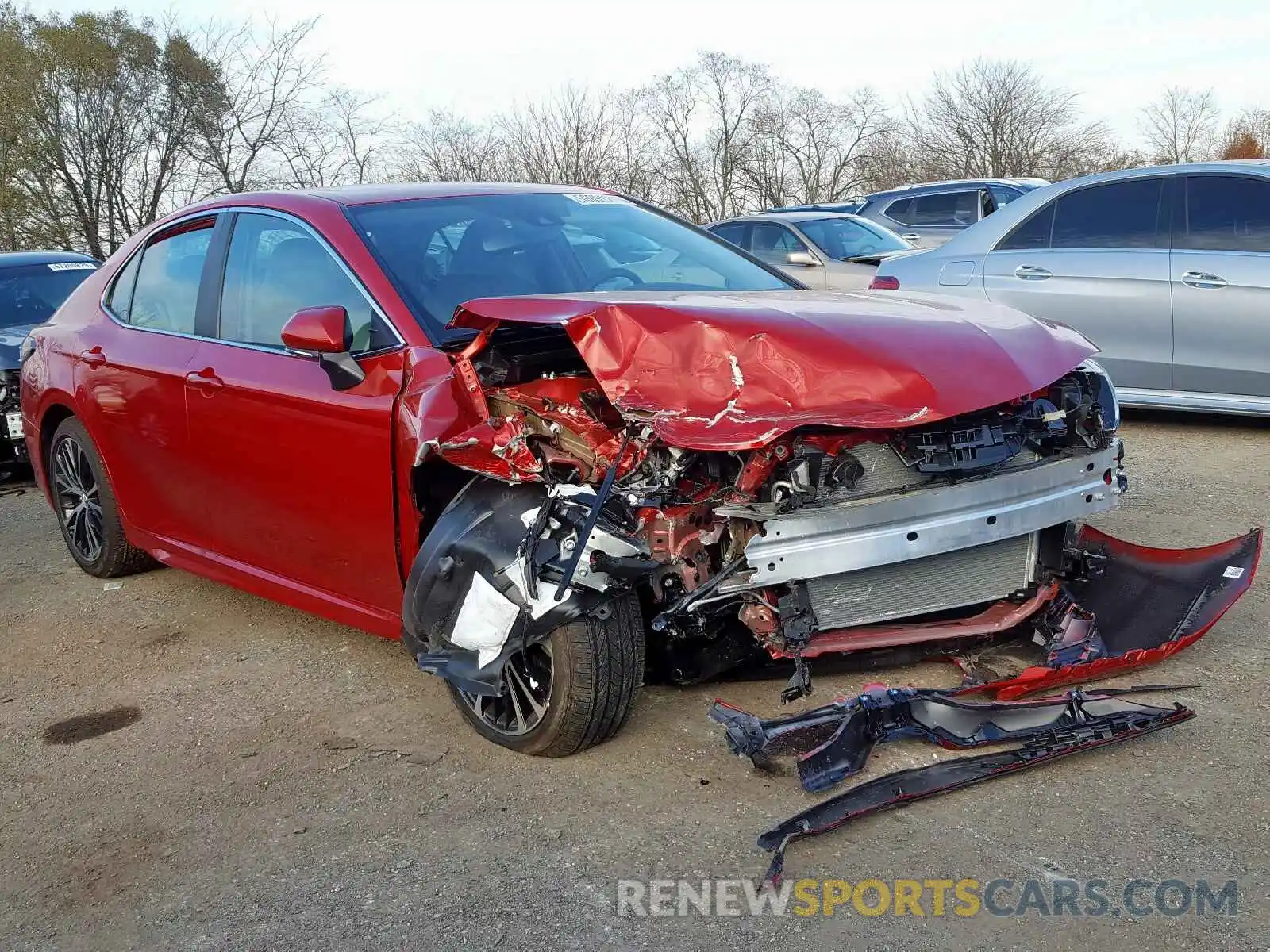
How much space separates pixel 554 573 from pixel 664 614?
32 centimetres

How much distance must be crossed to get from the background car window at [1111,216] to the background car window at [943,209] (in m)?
6.91

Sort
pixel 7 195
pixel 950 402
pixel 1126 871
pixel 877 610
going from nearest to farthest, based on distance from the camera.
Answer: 1. pixel 1126 871
2. pixel 950 402
3. pixel 877 610
4. pixel 7 195

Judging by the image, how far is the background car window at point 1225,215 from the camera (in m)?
6.59

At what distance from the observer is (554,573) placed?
3.09m

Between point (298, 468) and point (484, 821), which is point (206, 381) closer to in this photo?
point (298, 468)

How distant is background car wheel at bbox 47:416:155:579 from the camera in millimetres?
5199

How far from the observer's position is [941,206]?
1429 cm

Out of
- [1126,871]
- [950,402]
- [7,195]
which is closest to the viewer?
[1126,871]

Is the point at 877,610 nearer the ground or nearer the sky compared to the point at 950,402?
nearer the ground

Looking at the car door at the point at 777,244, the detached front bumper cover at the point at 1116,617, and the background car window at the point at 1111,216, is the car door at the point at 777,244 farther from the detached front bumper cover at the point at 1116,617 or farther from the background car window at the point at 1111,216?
the detached front bumper cover at the point at 1116,617

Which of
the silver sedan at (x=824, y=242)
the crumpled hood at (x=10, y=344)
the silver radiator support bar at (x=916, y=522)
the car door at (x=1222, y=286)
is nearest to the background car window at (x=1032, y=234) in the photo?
the car door at (x=1222, y=286)

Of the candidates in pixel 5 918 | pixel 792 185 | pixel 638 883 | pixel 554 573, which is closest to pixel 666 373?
pixel 554 573

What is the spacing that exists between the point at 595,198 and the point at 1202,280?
3838 millimetres

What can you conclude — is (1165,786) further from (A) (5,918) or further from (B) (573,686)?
(A) (5,918)
